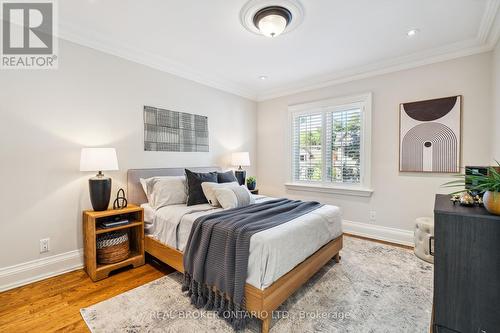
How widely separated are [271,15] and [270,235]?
200 cm

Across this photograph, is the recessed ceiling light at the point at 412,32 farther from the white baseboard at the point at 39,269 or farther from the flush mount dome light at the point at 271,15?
the white baseboard at the point at 39,269

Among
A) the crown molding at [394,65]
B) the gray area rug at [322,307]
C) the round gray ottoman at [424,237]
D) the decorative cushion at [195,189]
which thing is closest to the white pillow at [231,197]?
the decorative cushion at [195,189]

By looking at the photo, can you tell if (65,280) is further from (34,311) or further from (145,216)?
(145,216)

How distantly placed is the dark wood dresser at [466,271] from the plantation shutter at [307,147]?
2873 millimetres

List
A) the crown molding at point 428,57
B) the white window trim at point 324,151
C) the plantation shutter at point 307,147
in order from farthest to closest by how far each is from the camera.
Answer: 1. the plantation shutter at point 307,147
2. the white window trim at point 324,151
3. the crown molding at point 428,57

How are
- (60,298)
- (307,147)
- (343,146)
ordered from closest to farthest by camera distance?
(60,298)
(343,146)
(307,147)

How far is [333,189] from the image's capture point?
393cm

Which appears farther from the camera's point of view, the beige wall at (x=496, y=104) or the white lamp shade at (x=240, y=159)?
the white lamp shade at (x=240, y=159)

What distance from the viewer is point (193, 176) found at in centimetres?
296

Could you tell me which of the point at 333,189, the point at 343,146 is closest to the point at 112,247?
the point at 333,189

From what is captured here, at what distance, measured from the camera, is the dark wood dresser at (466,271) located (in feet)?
3.77

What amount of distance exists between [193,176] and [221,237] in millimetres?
1254

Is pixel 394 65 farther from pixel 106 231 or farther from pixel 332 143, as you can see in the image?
pixel 106 231

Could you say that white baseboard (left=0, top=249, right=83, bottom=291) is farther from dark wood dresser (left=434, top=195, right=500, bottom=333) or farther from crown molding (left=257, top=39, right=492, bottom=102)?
crown molding (left=257, top=39, right=492, bottom=102)
